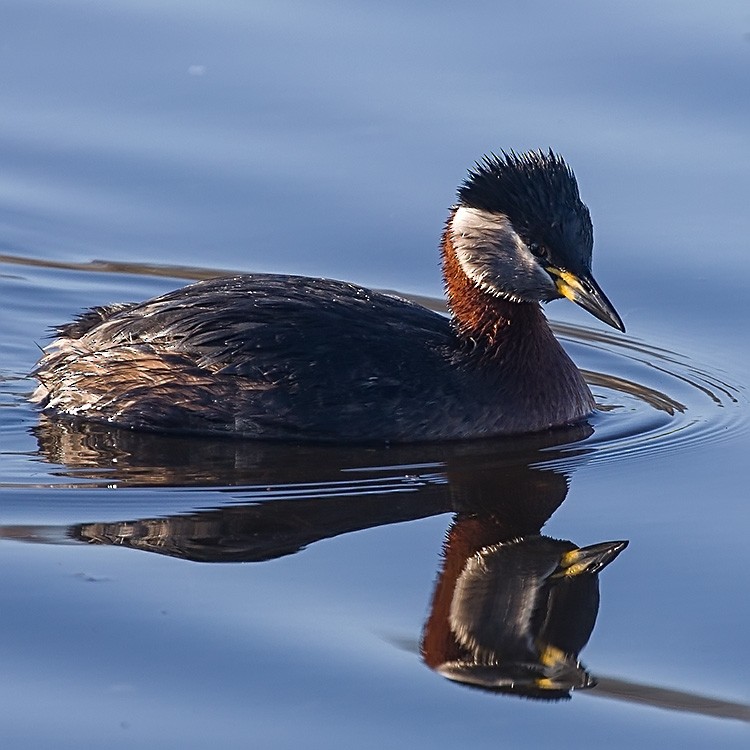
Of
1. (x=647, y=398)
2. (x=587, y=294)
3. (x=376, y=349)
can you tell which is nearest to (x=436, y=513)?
(x=376, y=349)

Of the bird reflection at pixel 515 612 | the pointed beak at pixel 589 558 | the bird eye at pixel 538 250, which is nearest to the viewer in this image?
the bird reflection at pixel 515 612

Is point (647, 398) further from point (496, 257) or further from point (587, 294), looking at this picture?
point (496, 257)

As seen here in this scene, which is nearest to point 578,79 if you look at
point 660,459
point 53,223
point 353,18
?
point 353,18

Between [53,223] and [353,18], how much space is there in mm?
3731

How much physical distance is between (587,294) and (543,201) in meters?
0.57

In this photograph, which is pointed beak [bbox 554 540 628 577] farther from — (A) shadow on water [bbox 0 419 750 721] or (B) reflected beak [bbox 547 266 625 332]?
(B) reflected beak [bbox 547 266 625 332]

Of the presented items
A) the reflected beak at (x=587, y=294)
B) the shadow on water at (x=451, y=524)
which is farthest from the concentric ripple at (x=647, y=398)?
the reflected beak at (x=587, y=294)

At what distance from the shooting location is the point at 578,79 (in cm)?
1449

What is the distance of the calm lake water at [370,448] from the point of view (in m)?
7.14

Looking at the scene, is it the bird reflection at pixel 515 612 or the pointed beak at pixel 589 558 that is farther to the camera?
the pointed beak at pixel 589 558

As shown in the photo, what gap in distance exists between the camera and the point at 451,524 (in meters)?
8.85

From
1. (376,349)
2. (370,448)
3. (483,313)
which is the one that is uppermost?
(483,313)

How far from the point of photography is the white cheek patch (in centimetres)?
1041

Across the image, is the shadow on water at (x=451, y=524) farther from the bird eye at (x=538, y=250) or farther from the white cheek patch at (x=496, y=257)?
the bird eye at (x=538, y=250)
